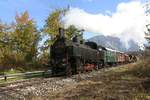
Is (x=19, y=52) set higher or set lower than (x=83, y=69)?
higher

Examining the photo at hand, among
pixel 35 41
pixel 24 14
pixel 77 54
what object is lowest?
pixel 77 54

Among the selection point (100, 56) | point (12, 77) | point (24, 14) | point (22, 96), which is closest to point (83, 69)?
point (12, 77)

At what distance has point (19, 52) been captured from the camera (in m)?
62.1

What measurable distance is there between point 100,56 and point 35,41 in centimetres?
2156

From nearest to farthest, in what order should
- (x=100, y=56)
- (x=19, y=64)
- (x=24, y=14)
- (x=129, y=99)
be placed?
(x=129, y=99) → (x=100, y=56) → (x=19, y=64) → (x=24, y=14)

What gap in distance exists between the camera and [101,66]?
45.2 metres

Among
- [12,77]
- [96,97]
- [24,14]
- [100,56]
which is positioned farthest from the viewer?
[24,14]

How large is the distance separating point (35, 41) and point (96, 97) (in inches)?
1924

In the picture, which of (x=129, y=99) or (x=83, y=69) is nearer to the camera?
(x=129, y=99)

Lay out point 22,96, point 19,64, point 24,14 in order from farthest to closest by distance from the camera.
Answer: point 24,14 → point 19,64 → point 22,96

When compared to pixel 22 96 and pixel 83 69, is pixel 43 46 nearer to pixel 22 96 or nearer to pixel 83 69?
pixel 83 69

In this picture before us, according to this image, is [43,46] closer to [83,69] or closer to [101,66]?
[101,66]

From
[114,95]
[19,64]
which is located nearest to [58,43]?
[114,95]

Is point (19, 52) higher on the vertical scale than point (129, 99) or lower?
higher
